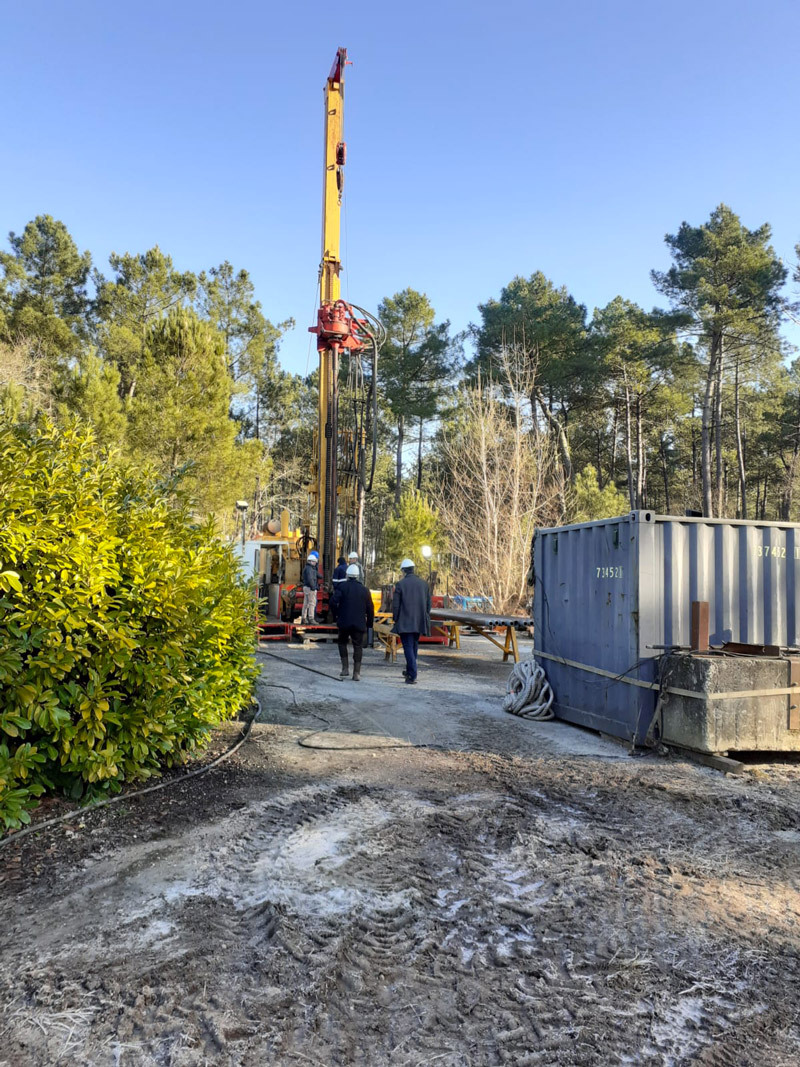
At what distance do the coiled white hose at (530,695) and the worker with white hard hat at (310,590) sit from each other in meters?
6.85

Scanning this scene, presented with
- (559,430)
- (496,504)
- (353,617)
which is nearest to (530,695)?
(353,617)

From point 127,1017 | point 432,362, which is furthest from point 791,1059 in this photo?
point 432,362

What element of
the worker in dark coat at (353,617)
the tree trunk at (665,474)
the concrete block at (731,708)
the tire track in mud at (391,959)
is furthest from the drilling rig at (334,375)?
the tree trunk at (665,474)

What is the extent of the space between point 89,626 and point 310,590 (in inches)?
403

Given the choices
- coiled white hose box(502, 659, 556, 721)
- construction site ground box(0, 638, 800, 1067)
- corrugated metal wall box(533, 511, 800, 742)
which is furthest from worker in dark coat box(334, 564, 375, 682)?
construction site ground box(0, 638, 800, 1067)

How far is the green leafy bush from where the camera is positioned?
382 cm

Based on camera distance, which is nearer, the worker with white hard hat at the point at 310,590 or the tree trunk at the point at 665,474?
the worker with white hard hat at the point at 310,590

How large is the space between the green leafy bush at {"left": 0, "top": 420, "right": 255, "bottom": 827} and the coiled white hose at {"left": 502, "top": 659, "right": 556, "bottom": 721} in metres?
4.09

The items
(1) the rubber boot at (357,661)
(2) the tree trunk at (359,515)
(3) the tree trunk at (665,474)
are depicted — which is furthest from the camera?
(3) the tree trunk at (665,474)

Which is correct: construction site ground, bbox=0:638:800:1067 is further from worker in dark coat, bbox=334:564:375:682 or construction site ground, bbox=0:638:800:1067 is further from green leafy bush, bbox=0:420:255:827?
worker in dark coat, bbox=334:564:375:682

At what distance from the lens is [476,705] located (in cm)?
870

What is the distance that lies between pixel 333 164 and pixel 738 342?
24.3 metres

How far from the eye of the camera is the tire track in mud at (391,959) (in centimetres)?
231

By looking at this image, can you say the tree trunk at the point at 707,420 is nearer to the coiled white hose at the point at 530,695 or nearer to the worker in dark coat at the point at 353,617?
the worker in dark coat at the point at 353,617
